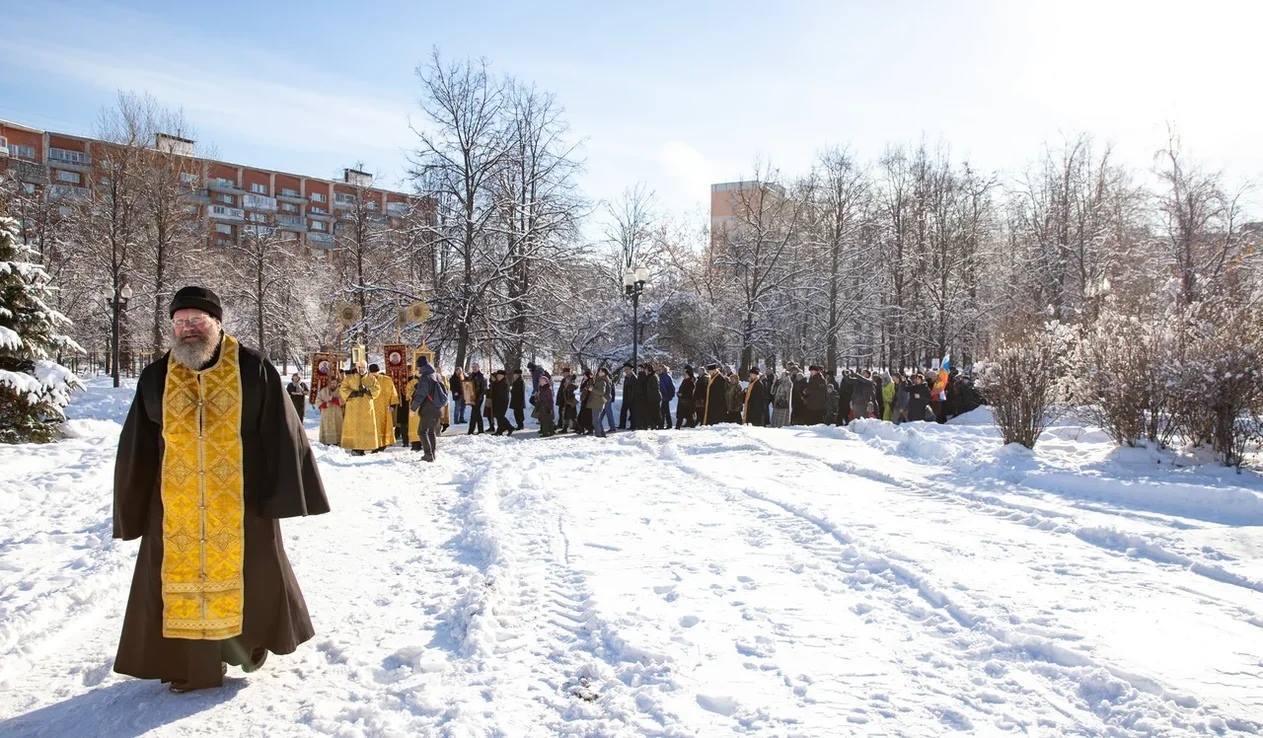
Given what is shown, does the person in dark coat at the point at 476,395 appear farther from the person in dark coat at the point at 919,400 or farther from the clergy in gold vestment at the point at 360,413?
the person in dark coat at the point at 919,400

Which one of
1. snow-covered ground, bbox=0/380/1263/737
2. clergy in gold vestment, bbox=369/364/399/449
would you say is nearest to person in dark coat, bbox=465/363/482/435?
clergy in gold vestment, bbox=369/364/399/449

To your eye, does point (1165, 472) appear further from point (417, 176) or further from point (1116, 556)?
point (417, 176)

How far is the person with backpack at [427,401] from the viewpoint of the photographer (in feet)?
40.8

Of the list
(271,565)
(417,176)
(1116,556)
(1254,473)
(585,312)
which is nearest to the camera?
(271,565)

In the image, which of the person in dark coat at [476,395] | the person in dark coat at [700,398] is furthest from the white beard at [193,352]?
the person in dark coat at [700,398]

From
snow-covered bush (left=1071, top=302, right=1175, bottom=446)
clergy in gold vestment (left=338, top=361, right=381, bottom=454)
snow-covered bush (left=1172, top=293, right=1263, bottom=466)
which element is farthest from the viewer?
clergy in gold vestment (left=338, top=361, right=381, bottom=454)

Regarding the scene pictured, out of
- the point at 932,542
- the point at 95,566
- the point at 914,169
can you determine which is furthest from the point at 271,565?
the point at 914,169

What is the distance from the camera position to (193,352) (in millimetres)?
3693

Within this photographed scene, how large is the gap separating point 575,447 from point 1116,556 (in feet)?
32.2

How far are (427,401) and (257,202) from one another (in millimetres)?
77040

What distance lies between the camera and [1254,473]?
930cm

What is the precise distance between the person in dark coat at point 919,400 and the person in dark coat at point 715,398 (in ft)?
14.6

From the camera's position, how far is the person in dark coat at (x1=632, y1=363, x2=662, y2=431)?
1905 centimetres

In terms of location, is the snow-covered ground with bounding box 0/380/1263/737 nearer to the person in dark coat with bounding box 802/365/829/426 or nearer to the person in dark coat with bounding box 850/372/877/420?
the person in dark coat with bounding box 802/365/829/426
